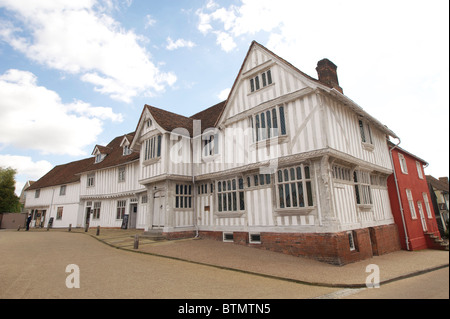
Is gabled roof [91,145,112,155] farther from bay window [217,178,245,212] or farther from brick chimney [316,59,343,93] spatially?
brick chimney [316,59,343,93]

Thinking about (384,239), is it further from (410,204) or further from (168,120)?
(168,120)

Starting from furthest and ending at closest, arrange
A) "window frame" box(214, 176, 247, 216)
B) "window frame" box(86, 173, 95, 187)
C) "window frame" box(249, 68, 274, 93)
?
"window frame" box(86, 173, 95, 187)
"window frame" box(214, 176, 247, 216)
"window frame" box(249, 68, 274, 93)

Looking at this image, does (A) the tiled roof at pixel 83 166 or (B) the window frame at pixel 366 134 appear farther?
(A) the tiled roof at pixel 83 166

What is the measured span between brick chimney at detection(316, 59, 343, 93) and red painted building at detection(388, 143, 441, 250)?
19.2ft

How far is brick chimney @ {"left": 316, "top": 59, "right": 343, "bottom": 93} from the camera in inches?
549

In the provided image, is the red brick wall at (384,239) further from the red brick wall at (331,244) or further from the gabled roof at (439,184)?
the gabled roof at (439,184)

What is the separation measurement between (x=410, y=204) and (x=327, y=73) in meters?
9.69

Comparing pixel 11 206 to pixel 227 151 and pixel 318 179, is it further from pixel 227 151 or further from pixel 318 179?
pixel 318 179

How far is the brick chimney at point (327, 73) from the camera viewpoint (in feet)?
45.7

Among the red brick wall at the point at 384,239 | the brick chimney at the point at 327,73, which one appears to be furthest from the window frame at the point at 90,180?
the red brick wall at the point at 384,239

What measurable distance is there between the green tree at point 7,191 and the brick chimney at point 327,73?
4370 centimetres

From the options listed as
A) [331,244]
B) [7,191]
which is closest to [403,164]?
[331,244]

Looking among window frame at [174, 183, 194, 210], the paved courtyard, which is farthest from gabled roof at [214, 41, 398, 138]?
the paved courtyard

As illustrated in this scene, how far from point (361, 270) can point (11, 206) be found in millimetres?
45761
